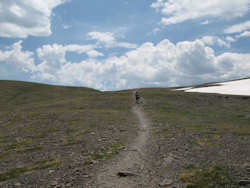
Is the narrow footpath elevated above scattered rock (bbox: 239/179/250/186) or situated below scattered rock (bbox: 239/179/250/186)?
below

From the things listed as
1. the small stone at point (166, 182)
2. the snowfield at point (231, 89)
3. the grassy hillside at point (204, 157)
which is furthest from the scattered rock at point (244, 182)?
the snowfield at point (231, 89)

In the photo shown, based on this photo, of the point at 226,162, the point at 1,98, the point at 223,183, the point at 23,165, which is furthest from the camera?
the point at 1,98

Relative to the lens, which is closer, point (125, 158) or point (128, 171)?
point (128, 171)

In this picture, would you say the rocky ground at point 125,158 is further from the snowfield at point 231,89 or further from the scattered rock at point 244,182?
the snowfield at point 231,89

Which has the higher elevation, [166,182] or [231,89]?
[231,89]

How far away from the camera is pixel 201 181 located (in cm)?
1091

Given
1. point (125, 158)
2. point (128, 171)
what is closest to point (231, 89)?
point (125, 158)

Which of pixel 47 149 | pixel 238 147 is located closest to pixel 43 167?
pixel 47 149

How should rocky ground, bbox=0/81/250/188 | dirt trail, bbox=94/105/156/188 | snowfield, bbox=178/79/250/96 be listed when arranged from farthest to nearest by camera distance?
snowfield, bbox=178/79/250/96 < rocky ground, bbox=0/81/250/188 < dirt trail, bbox=94/105/156/188

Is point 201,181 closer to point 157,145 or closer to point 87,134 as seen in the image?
point 157,145

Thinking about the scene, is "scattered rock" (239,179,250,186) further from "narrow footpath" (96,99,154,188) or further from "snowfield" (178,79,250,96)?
"snowfield" (178,79,250,96)

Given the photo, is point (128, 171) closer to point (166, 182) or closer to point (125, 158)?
point (166, 182)

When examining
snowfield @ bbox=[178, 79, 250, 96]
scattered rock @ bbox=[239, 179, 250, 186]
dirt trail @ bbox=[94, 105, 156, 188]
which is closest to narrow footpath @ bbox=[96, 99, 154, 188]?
dirt trail @ bbox=[94, 105, 156, 188]

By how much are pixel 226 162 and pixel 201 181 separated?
4.14m
